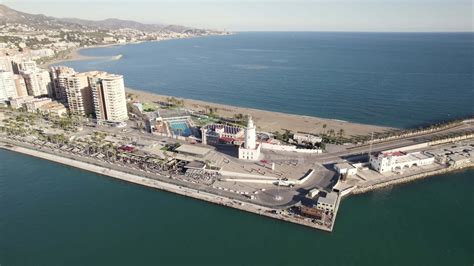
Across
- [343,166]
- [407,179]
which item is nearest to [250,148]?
[343,166]

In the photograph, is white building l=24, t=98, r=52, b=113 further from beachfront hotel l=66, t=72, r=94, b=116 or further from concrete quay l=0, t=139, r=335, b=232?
concrete quay l=0, t=139, r=335, b=232

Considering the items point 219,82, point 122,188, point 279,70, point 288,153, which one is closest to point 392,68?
point 279,70

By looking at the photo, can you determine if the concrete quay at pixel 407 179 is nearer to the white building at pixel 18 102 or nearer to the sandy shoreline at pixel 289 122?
the sandy shoreline at pixel 289 122

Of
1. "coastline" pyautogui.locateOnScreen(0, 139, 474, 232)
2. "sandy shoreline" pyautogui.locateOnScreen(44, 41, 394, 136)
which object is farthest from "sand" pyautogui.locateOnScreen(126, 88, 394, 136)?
"coastline" pyautogui.locateOnScreen(0, 139, 474, 232)

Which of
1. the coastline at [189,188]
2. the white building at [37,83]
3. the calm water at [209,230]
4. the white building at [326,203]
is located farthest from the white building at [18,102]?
the white building at [326,203]

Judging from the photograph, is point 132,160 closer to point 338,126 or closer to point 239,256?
point 239,256
